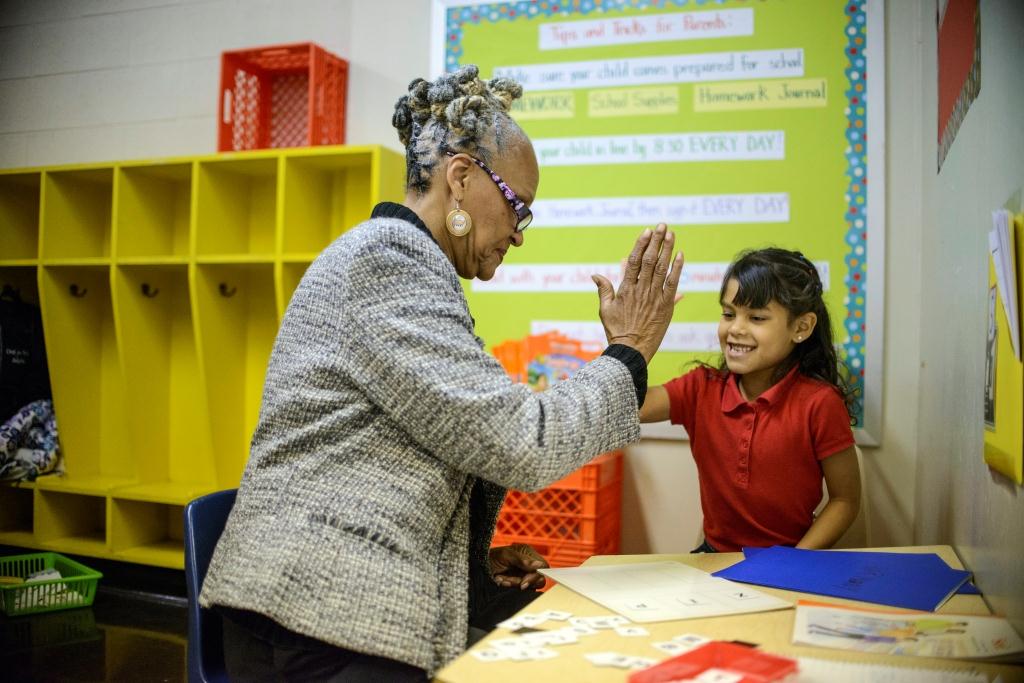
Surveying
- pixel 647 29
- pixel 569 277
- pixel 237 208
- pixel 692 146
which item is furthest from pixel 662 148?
pixel 237 208

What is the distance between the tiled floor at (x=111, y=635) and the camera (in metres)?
2.37

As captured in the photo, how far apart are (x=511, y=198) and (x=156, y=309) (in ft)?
7.58

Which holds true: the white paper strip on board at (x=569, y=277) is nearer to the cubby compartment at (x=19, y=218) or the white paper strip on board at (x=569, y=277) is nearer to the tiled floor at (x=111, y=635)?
the tiled floor at (x=111, y=635)

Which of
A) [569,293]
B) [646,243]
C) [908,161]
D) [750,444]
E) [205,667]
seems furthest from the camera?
[569,293]

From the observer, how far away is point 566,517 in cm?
214

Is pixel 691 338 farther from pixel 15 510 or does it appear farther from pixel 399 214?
pixel 15 510

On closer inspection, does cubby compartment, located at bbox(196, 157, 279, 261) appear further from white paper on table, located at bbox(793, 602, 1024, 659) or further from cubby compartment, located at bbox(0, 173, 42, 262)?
white paper on table, located at bbox(793, 602, 1024, 659)

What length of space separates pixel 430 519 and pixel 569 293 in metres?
1.56

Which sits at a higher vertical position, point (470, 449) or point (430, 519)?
point (470, 449)

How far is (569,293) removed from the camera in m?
2.55

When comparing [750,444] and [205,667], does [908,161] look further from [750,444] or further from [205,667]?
[205,667]

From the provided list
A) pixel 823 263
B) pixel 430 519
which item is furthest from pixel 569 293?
pixel 430 519

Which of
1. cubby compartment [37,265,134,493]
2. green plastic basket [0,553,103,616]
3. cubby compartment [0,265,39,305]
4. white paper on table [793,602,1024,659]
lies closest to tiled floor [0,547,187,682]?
green plastic basket [0,553,103,616]

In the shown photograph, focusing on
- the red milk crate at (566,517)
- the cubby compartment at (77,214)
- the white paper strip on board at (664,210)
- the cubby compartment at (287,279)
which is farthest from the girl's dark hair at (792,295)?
the cubby compartment at (77,214)
